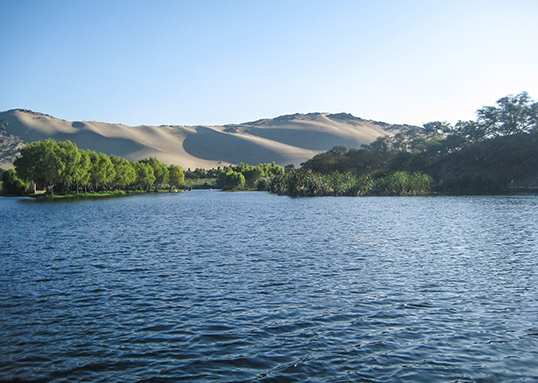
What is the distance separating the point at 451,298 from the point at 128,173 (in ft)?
471

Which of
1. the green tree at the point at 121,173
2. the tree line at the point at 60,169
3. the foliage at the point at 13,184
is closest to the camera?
the tree line at the point at 60,169

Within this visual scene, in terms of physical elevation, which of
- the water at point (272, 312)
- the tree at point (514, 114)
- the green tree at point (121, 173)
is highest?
the tree at point (514, 114)

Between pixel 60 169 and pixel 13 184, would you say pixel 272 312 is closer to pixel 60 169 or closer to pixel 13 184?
pixel 60 169

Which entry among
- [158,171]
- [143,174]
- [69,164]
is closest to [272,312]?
[69,164]

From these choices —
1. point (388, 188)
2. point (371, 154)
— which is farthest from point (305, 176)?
point (371, 154)

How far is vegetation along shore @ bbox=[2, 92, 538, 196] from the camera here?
97.8 meters

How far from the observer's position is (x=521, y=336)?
36.2ft

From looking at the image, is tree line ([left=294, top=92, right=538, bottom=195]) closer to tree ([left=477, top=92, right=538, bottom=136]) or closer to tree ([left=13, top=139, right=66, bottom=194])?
tree ([left=477, top=92, right=538, bottom=136])

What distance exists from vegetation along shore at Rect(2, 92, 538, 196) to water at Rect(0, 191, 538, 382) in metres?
71.3

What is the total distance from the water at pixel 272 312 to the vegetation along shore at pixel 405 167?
7127cm

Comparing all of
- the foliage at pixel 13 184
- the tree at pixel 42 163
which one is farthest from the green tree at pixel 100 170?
the foliage at pixel 13 184

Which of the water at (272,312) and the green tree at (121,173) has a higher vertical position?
the green tree at (121,173)

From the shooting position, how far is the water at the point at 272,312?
9.51 metres

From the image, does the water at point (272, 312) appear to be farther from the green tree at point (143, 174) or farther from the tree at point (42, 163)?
the green tree at point (143, 174)
